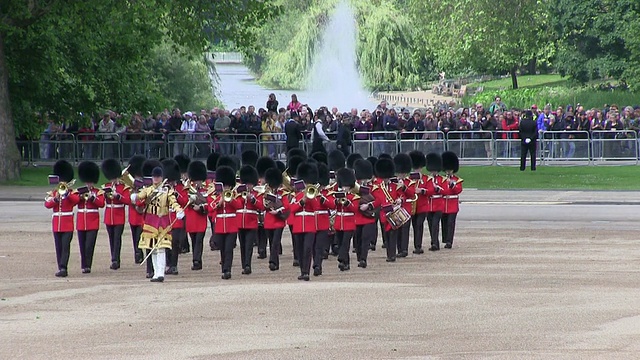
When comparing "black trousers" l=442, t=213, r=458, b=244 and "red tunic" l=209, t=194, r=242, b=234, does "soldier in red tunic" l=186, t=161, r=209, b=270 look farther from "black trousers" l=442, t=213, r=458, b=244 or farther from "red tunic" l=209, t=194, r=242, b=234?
"black trousers" l=442, t=213, r=458, b=244

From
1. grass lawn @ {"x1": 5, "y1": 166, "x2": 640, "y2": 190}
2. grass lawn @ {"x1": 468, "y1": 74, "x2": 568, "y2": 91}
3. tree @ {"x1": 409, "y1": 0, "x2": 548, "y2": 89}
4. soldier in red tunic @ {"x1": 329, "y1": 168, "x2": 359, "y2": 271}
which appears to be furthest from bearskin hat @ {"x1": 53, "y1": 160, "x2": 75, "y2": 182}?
grass lawn @ {"x1": 468, "y1": 74, "x2": 568, "y2": 91}

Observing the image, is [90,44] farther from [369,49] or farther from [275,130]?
[369,49]

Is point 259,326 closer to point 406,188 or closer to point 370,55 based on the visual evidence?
point 406,188

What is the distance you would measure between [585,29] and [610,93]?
8033 millimetres

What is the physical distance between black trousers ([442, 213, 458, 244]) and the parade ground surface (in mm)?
245

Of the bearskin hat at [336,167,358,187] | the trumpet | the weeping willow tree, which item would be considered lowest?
the trumpet

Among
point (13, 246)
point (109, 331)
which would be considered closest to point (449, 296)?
point (109, 331)

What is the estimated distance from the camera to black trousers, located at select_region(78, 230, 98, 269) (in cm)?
1770

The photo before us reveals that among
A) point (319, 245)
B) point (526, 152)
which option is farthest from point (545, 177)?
point (319, 245)

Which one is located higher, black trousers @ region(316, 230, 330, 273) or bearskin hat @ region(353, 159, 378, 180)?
bearskin hat @ region(353, 159, 378, 180)

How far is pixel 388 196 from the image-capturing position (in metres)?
18.9

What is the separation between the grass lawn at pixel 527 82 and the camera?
71.0 m

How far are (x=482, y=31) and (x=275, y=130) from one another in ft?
101

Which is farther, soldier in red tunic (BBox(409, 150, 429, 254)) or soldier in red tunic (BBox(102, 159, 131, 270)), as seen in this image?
soldier in red tunic (BBox(409, 150, 429, 254))
